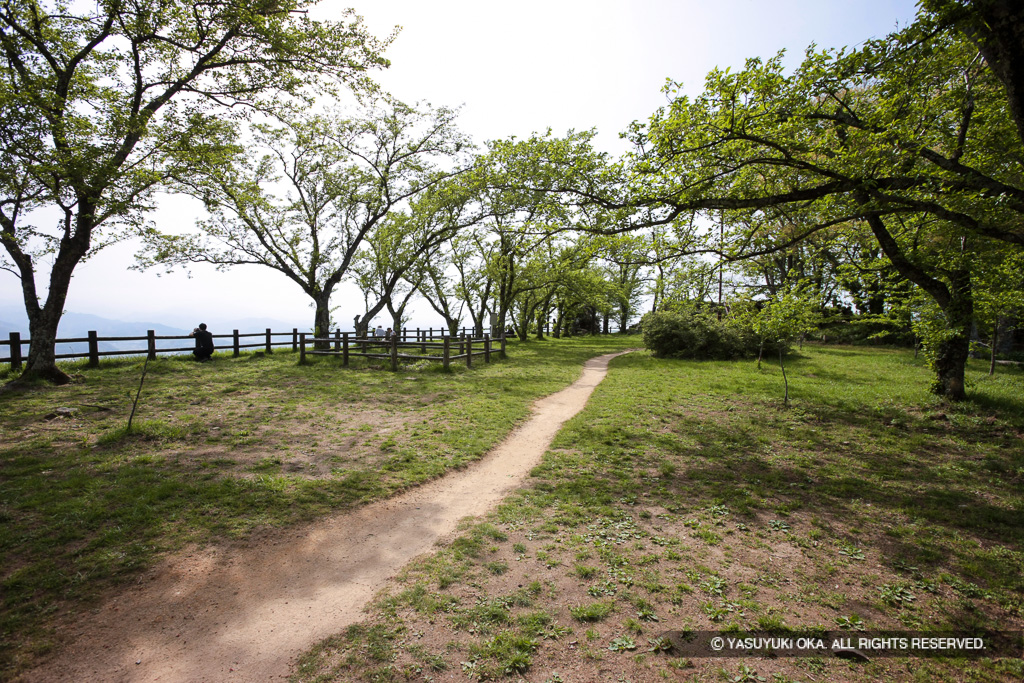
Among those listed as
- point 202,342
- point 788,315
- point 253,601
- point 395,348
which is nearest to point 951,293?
point 788,315

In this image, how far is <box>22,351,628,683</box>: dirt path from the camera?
2834mm

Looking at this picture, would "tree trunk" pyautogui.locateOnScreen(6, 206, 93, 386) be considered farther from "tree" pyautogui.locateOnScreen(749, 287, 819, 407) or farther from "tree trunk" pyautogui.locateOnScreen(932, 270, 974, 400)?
"tree trunk" pyautogui.locateOnScreen(932, 270, 974, 400)

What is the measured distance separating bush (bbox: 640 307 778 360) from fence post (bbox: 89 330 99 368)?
2187 cm

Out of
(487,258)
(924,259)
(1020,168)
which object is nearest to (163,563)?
(1020,168)

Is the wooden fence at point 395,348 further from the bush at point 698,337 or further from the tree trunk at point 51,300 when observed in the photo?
the bush at point 698,337

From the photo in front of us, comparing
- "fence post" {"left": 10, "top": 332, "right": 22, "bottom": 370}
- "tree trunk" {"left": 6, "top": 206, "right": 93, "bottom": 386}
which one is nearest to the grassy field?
"tree trunk" {"left": 6, "top": 206, "right": 93, "bottom": 386}

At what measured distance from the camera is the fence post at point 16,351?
11750 millimetres

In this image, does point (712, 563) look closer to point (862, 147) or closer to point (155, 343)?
point (862, 147)

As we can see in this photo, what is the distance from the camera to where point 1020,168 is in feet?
21.3

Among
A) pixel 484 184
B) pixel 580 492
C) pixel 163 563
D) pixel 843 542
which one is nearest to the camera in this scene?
pixel 163 563

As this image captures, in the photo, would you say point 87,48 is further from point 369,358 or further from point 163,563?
point 163,563

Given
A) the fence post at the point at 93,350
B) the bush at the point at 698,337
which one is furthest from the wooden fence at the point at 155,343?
the bush at the point at 698,337

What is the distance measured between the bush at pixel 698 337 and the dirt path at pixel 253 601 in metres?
17.4

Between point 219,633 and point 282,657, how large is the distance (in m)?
0.65
